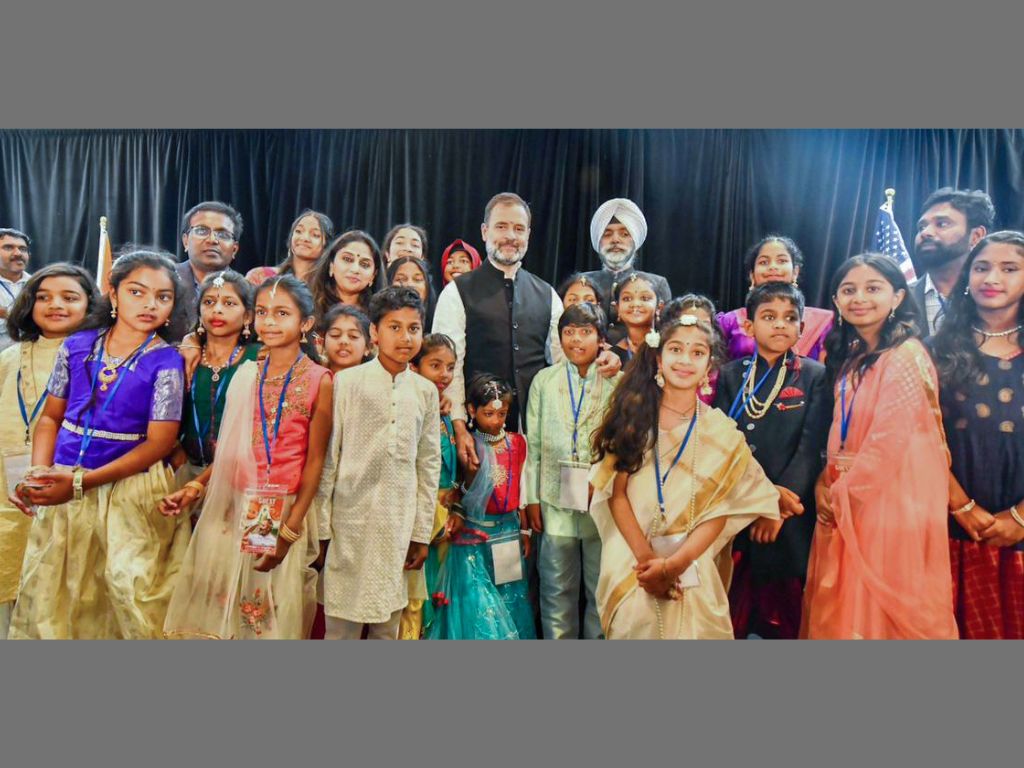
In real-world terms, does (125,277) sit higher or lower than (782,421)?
higher

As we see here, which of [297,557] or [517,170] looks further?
[517,170]

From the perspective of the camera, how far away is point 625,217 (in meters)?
3.68

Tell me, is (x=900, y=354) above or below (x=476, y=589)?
above

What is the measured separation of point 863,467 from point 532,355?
1522 mm

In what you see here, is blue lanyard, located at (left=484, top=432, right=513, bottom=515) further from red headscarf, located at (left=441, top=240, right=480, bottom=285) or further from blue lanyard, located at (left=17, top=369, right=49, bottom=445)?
blue lanyard, located at (left=17, top=369, right=49, bottom=445)

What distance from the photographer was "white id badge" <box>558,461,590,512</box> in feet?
11.8

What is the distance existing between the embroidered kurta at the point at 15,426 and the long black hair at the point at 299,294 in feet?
3.40

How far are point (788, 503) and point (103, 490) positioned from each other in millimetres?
2998

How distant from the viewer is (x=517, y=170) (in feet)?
12.2

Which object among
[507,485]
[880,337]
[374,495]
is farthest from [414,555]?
[880,337]

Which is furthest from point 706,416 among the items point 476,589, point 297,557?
point 297,557

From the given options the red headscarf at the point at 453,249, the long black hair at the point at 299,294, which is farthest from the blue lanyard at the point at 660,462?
the long black hair at the point at 299,294

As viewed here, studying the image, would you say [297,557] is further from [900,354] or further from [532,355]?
[900,354]

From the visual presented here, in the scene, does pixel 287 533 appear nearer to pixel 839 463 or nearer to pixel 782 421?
pixel 782 421
